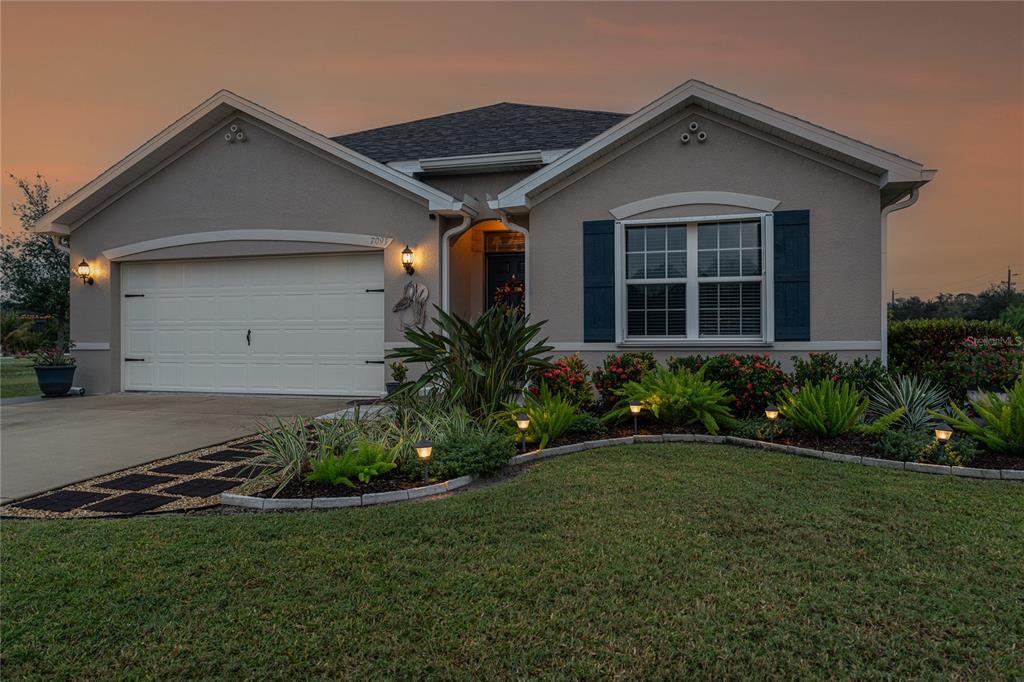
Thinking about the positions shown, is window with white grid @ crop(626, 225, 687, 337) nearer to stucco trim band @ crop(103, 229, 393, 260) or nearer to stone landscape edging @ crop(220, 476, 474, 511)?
stucco trim band @ crop(103, 229, 393, 260)

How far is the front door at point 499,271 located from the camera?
1067 cm

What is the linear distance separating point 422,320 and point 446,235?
1.35m

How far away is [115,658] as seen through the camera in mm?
2299

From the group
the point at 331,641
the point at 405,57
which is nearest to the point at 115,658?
the point at 331,641

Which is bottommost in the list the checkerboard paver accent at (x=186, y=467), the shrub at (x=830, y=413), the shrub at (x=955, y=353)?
the checkerboard paver accent at (x=186, y=467)

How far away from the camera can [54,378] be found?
1035 centimetres

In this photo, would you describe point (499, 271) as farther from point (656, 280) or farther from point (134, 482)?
point (134, 482)

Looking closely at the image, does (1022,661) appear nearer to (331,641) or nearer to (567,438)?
(331,641)

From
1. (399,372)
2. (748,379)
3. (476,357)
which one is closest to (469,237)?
(399,372)

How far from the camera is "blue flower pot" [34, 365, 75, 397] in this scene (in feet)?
33.8

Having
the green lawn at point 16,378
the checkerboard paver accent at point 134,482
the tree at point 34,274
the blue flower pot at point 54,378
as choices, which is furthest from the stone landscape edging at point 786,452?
the tree at point 34,274

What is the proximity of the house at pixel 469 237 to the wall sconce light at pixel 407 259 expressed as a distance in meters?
0.08

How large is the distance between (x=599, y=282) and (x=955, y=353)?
4.42 m

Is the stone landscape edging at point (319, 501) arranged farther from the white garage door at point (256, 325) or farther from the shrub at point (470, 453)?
the white garage door at point (256, 325)
